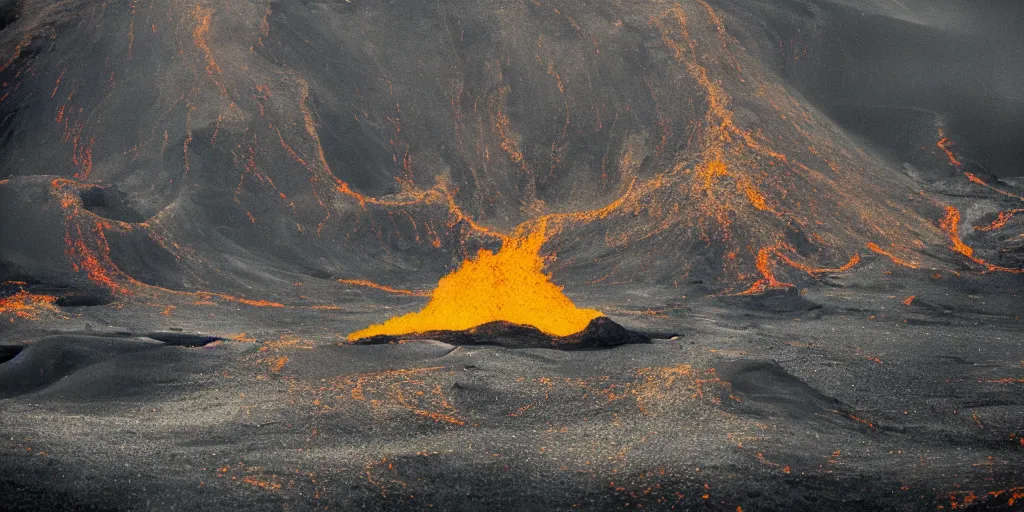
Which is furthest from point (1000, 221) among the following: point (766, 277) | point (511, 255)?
point (511, 255)

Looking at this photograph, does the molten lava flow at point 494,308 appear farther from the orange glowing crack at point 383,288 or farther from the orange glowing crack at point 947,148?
the orange glowing crack at point 947,148

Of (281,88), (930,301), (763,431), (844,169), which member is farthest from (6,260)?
(844,169)

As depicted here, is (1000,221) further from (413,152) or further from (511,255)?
(413,152)

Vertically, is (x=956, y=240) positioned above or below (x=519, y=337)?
above

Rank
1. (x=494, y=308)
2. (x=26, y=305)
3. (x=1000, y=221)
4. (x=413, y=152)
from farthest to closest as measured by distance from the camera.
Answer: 1. (x=413, y=152)
2. (x=1000, y=221)
3. (x=26, y=305)
4. (x=494, y=308)

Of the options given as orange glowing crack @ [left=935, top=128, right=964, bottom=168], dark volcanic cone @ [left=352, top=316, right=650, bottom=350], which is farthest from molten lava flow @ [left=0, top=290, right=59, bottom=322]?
orange glowing crack @ [left=935, top=128, right=964, bottom=168]

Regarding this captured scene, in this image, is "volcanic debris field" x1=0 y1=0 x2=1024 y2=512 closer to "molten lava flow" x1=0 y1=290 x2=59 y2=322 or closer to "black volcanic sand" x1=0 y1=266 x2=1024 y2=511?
"black volcanic sand" x1=0 y1=266 x2=1024 y2=511

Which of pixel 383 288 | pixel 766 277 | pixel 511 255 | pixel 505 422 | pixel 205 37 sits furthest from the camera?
pixel 205 37
